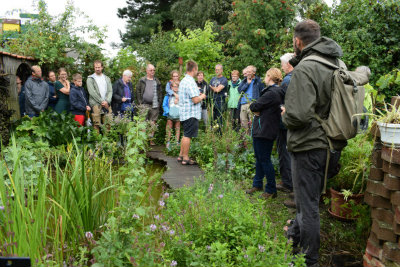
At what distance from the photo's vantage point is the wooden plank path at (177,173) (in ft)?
17.9

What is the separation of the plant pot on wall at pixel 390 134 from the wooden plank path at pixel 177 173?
2.56m

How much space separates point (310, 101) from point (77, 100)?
6.43 metres

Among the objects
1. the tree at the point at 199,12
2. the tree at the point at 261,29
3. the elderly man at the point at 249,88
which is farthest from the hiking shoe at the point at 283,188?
the tree at the point at 199,12

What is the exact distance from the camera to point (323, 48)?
3.00 m

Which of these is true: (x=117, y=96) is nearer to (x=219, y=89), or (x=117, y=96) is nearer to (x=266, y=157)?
(x=219, y=89)

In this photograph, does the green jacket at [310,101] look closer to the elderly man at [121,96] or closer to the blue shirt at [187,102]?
the blue shirt at [187,102]

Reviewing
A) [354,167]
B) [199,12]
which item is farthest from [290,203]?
[199,12]

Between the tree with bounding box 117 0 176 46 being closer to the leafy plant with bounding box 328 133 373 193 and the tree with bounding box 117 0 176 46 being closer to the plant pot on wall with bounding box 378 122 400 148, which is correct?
the leafy plant with bounding box 328 133 373 193

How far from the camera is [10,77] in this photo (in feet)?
27.7

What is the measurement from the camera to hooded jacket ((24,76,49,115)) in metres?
7.87

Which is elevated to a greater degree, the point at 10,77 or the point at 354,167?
the point at 10,77

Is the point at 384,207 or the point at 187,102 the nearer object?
the point at 384,207

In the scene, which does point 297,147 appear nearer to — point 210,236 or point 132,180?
point 210,236

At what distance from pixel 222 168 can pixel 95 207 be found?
10.3ft
